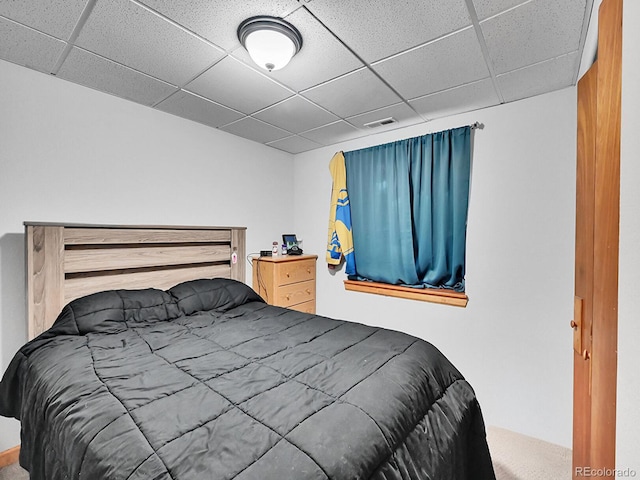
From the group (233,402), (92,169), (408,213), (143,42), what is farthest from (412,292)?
(92,169)

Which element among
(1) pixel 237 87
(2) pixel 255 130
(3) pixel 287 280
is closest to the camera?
(1) pixel 237 87

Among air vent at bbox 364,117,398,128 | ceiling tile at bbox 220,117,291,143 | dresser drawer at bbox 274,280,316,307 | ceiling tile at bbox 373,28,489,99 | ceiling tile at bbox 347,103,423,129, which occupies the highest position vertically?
ceiling tile at bbox 373,28,489,99

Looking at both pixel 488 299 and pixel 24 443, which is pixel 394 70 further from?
pixel 24 443

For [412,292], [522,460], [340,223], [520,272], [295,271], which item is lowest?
[522,460]

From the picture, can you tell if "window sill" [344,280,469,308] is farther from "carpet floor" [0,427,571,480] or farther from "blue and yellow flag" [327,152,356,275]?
"carpet floor" [0,427,571,480]

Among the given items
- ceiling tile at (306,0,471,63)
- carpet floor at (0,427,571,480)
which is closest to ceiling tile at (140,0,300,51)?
ceiling tile at (306,0,471,63)

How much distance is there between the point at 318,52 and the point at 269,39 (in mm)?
339

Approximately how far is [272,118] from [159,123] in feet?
3.15

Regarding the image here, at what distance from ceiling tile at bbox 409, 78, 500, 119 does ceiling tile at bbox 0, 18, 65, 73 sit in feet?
7.74

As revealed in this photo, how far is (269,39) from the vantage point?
1.51 m

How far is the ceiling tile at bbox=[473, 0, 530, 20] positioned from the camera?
1.35m

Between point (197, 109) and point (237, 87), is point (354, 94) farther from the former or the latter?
point (197, 109)

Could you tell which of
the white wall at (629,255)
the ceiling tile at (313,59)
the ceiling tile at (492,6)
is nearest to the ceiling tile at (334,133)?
the ceiling tile at (313,59)

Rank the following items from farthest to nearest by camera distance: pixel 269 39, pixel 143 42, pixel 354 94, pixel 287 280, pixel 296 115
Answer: pixel 287 280 → pixel 296 115 → pixel 354 94 → pixel 143 42 → pixel 269 39
